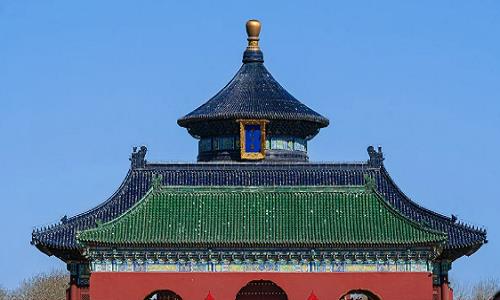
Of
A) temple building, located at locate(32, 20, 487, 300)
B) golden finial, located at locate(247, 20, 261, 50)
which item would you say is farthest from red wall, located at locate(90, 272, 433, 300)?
golden finial, located at locate(247, 20, 261, 50)

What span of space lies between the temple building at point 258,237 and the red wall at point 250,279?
0.04 metres

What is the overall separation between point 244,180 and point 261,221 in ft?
16.8

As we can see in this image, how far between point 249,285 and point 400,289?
293 inches

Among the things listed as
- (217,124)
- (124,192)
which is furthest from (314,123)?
(124,192)

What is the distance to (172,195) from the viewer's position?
2403 inches

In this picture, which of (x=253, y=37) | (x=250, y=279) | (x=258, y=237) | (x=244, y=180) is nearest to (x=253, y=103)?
(x=253, y=37)

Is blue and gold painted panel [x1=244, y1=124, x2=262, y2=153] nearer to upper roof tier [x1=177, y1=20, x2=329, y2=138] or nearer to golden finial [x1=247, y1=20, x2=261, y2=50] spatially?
upper roof tier [x1=177, y1=20, x2=329, y2=138]

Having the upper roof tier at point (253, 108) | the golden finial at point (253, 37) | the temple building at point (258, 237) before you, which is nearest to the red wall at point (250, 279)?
the temple building at point (258, 237)

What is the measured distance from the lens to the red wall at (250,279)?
58.3 metres

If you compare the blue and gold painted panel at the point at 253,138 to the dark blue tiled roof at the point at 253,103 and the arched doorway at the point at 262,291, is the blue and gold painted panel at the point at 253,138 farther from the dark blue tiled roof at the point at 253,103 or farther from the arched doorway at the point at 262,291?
the arched doorway at the point at 262,291

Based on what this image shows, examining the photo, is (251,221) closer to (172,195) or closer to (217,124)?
(172,195)

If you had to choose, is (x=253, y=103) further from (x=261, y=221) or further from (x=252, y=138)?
(x=261, y=221)

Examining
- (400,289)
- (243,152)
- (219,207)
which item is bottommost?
(400,289)

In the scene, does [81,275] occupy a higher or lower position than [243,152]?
lower
